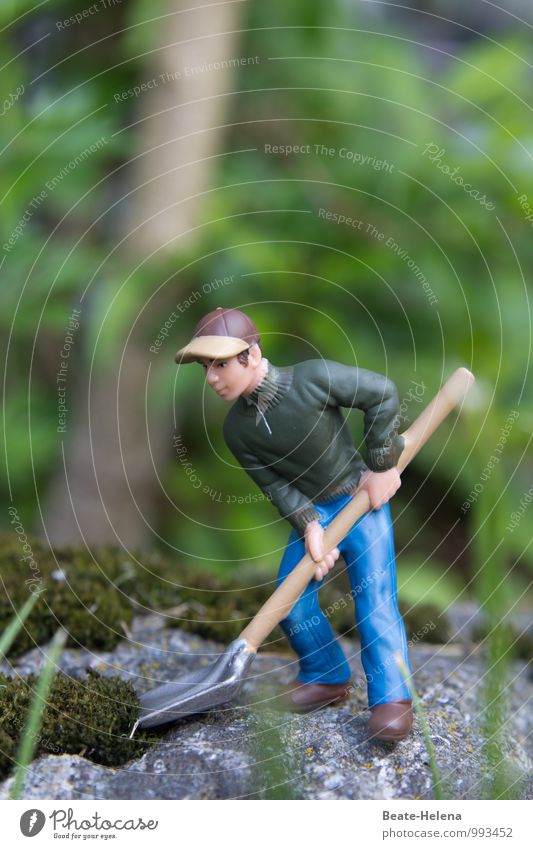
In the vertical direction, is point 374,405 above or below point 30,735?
above

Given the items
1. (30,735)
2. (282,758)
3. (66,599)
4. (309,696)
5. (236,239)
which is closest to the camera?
(30,735)

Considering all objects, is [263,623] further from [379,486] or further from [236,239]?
[236,239]

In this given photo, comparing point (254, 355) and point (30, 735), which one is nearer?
point (30, 735)

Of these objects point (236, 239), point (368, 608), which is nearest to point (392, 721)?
point (368, 608)

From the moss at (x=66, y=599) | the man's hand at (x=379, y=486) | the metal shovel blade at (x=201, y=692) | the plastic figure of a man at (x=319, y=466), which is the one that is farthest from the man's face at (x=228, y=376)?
the moss at (x=66, y=599)

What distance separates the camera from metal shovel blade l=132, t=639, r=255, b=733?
3.30 feet

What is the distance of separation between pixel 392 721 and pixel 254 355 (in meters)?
0.42

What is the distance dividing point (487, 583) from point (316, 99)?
5.59 ft

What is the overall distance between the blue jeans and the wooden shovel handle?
3cm

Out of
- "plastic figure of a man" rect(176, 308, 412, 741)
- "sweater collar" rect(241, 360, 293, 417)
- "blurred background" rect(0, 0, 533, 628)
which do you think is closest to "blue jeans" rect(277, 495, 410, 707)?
"plastic figure of a man" rect(176, 308, 412, 741)

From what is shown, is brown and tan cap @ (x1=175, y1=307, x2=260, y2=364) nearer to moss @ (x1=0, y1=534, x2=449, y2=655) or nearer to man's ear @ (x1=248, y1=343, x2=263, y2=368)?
man's ear @ (x1=248, y1=343, x2=263, y2=368)

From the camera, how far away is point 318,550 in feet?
3.33
